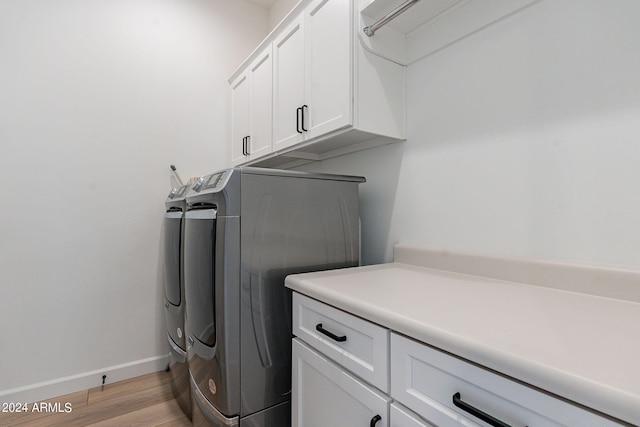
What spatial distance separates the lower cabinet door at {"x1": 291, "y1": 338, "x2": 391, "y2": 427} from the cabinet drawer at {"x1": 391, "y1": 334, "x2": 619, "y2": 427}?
0.28 ft

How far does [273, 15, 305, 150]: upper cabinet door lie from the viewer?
5.33 feet

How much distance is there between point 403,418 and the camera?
693 mm

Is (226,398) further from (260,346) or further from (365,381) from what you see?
(365,381)

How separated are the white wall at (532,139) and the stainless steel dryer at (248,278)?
523mm

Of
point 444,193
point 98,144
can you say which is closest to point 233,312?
point 444,193

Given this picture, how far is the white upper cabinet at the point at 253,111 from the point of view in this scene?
1940 millimetres

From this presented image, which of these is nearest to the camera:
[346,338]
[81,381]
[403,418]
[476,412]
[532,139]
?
[476,412]

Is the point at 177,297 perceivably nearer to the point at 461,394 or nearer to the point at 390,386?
the point at 390,386

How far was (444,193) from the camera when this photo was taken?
1.32 meters

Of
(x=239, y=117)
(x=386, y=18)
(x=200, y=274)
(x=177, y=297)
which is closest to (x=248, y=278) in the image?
(x=200, y=274)

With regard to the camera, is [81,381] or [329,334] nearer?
[329,334]

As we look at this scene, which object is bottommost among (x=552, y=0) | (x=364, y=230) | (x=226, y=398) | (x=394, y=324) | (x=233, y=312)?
(x=226, y=398)

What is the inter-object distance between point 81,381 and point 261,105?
2102 mm

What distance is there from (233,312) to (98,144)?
1664 millimetres
